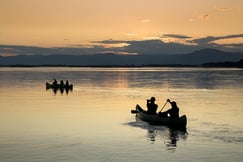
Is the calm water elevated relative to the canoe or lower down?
lower down

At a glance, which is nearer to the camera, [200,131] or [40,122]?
[200,131]

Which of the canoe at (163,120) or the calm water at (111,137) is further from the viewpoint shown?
the canoe at (163,120)

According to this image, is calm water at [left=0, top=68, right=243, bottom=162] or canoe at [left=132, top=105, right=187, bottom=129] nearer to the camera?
calm water at [left=0, top=68, right=243, bottom=162]

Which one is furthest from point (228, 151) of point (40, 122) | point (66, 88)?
point (66, 88)

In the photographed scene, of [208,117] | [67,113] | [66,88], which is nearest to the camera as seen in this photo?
[208,117]

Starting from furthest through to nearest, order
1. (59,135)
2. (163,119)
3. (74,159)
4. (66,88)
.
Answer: (66,88)
(163,119)
(59,135)
(74,159)

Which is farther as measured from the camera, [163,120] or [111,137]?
[163,120]

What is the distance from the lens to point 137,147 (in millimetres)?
24188

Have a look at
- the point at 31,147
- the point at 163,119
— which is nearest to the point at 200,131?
the point at 163,119

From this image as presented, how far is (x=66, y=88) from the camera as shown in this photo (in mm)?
76312

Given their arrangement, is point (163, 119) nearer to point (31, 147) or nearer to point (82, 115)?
point (82, 115)

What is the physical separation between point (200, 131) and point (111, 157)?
33.2ft

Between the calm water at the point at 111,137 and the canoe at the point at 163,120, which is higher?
the canoe at the point at 163,120

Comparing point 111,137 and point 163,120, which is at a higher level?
point 163,120
